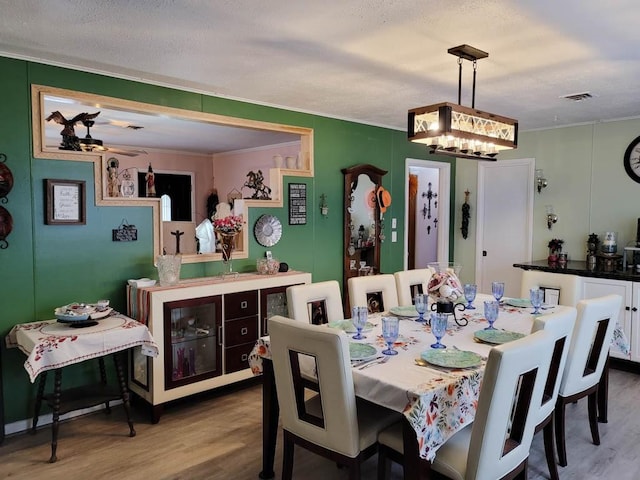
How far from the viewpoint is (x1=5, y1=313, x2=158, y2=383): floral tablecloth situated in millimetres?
2666

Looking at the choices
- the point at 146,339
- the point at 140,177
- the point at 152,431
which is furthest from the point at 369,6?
the point at 140,177

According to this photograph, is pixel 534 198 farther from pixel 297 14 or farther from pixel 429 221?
pixel 297 14

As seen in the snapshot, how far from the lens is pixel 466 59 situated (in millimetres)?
2854

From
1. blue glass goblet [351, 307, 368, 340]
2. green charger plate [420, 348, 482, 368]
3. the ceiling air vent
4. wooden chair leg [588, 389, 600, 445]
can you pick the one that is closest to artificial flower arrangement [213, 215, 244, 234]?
blue glass goblet [351, 307, 368, 340]

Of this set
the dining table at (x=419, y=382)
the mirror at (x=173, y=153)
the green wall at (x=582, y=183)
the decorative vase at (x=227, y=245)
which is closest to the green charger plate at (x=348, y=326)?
the dining table at (x=419, y=382)

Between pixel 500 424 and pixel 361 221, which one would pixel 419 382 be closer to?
pixel 500 424

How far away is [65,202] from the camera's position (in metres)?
3.18

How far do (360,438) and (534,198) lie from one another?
14.2 ft

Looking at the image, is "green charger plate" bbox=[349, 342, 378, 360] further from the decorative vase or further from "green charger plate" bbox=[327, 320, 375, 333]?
the decorative vase

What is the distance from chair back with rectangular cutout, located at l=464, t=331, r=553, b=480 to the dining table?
16cm

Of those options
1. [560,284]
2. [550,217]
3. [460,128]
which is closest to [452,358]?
[460,128]

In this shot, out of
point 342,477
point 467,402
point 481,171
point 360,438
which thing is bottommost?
point 342,477

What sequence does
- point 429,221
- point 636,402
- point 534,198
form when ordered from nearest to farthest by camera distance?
point 636,402, point 534,198, point 429,221

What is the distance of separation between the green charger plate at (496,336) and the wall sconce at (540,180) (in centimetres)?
327
